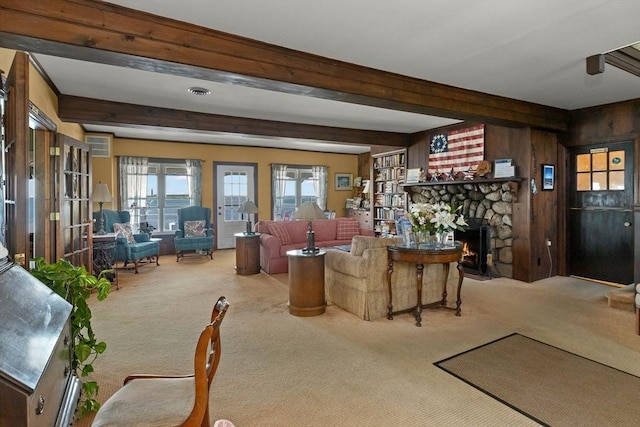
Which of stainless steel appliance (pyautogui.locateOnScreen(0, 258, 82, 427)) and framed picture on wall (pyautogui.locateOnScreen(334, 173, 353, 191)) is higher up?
framed picture on wall (pyautogui.locateOnScreen(334, 173, 353, 191))

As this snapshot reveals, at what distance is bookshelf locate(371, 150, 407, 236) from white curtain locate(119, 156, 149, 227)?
5.24 m

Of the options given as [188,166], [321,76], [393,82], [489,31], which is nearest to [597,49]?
[489,31]

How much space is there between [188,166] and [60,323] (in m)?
7.14

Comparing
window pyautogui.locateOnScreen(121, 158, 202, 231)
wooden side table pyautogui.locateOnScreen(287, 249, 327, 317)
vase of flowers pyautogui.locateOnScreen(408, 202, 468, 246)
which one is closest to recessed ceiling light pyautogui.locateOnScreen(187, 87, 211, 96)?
wooden side table pyautogui.locateOnScreen(287, 249, 327, 317)

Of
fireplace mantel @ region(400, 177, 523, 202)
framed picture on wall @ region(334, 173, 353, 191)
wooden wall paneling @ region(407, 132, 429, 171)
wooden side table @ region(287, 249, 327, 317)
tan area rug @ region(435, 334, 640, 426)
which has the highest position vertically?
wooden wall paneling @ region(407, 132, 429, 171)

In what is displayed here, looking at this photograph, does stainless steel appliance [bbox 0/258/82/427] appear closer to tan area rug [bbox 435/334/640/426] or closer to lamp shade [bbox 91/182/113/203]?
tan area rug [bbox 435/334/640/426]

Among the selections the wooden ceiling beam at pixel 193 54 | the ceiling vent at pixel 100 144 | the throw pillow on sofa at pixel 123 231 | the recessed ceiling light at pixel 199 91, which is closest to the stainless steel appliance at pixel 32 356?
the wooden ceiling beam at pixel 193 54

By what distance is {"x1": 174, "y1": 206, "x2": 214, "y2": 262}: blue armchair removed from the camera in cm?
702

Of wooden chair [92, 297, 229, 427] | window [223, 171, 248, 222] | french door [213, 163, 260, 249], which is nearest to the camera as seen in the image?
wooden chair [92, 297, 229, 427]

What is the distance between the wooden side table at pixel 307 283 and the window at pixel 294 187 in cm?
529

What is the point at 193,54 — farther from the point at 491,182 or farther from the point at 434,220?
the point at 491,182

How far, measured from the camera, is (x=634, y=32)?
2658mm

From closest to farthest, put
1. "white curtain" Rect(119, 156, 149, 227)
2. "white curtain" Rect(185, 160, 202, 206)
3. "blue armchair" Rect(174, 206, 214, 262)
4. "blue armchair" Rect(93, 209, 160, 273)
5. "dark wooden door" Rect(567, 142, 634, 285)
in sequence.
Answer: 1. "dark wooden door" Rect(567, 142, 634, 285)
2. "blue armchair" Rect(93, 209, 160, 273)
3. "blue armchair" Rect(174, 206, 214, 262)
4. "white curtain" Rect(119, 156, 149, 227)
5. "white curtain" Rect(185, 160, 202, 206)

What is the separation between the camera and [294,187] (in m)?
9.42
